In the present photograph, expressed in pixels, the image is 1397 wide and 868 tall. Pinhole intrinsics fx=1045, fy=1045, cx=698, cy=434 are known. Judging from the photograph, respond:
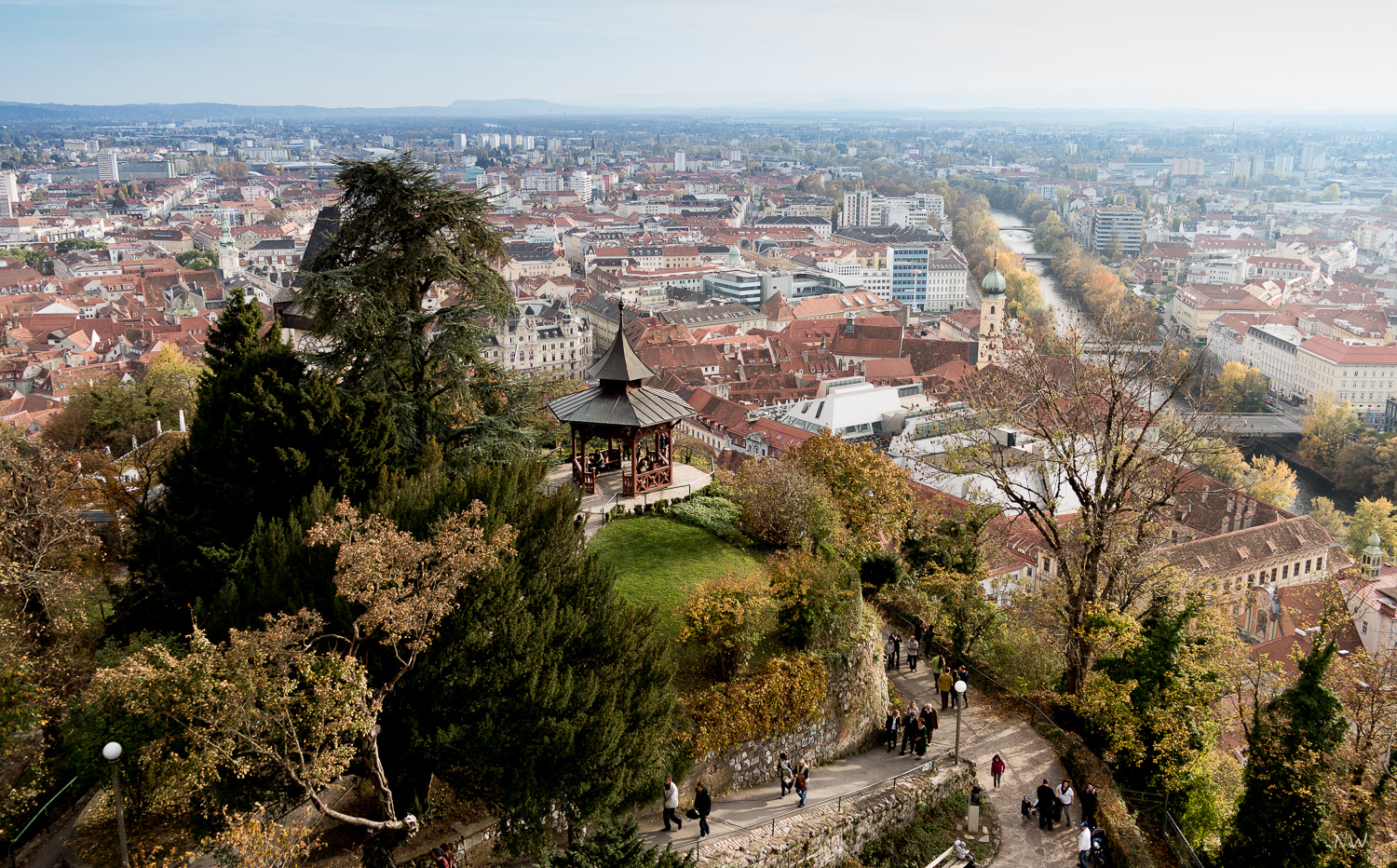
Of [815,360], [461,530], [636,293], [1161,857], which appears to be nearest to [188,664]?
[461,530]

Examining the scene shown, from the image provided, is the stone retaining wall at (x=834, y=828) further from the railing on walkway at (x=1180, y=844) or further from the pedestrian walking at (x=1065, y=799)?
the railing on walkway at (x=1180, y=844)

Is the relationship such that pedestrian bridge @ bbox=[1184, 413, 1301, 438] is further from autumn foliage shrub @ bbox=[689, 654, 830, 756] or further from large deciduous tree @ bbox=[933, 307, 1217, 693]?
autumn foliage shrub @ bbox=[689, 654, 830, 756]

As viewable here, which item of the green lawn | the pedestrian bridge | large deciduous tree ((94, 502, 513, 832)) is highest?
large deciduous tree ((94, 502, 513, 832))

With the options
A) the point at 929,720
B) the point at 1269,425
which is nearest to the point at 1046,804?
the point at 929,720

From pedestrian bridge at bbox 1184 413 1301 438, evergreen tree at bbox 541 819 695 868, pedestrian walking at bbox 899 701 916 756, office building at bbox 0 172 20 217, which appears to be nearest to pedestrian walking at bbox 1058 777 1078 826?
pedestrian walking at bbox 899 701 916 756

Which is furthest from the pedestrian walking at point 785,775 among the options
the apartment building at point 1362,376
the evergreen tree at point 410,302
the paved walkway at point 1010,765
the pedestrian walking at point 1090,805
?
the apartment building at point 1362,376

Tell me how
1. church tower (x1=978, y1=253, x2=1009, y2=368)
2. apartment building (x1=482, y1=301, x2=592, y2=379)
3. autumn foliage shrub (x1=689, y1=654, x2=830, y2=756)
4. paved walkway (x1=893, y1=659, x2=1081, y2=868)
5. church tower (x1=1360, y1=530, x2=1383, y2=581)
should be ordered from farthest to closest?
church tower (x1=978, y1=253, x2=1009, y2=368) < apartment building (x1=482, y1=301, x2=592, y2=379) < church tower (x1=1360, y1=530, x2=1383, y2=581) < paved walkway (x1=893, y1=659, x2=1081, y2=868) < autumn foliage shrub (x1=689, y1=654, x2=830, y2=756)

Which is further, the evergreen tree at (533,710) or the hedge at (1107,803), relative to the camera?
the hedge at (1107,803)

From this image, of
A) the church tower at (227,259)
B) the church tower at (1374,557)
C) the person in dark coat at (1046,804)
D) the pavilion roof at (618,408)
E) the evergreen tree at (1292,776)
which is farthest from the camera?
the church tower at (227,259)

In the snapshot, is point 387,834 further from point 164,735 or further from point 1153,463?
point 1153,463
